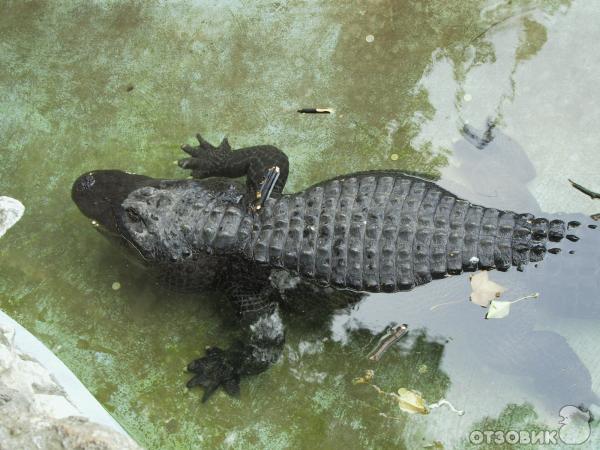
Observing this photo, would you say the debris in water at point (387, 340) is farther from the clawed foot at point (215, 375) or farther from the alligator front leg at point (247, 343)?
the clawed foot at point (215, 375)

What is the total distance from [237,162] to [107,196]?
29.8 inches

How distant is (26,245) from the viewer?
3908 millimetres

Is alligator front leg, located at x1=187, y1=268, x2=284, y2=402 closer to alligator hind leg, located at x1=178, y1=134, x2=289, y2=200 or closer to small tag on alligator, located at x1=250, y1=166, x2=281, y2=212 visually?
small tag on alligator, located at x1=250, y1=166, x2=281, y2=212

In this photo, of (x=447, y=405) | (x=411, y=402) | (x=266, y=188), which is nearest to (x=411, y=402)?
(x=411, y=402)

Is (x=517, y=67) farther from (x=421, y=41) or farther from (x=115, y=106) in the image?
(x=115, y=106)

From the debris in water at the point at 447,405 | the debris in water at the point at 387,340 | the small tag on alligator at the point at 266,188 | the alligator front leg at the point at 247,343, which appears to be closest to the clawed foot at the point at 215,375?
the alligator front leg at the point at 247,343

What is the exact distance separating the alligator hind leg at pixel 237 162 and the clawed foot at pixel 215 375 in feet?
3.11

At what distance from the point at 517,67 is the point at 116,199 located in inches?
100

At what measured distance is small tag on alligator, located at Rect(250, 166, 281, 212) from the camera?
333 cm

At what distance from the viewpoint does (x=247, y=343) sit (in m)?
3.51

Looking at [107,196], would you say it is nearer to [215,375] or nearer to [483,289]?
[215,375]

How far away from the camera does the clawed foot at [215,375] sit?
11.6 ft

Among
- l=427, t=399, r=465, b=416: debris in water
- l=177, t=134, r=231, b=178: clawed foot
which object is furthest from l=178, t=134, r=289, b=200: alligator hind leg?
l=427, t=399, r=465, b=416: debris in water

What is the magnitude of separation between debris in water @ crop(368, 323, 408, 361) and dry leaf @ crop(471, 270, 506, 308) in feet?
1.38
